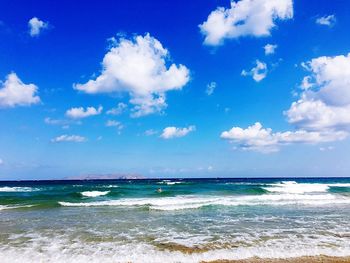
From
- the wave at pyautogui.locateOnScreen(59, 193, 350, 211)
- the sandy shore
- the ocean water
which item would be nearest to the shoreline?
A: the sandy shore

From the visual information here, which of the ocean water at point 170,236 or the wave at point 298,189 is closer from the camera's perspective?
the ocean water at point 170,236

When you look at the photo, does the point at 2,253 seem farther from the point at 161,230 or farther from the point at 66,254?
the point at 161,230

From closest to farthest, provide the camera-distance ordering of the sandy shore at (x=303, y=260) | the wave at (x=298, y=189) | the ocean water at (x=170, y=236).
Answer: the sandy shore at (x=303, y=260) → the ocean water at (x=170, y=236) → the wave at (x=298, y=189)

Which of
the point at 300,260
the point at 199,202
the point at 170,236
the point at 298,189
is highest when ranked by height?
the point at 298,189

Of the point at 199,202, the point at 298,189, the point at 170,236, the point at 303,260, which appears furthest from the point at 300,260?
the point at 298,189

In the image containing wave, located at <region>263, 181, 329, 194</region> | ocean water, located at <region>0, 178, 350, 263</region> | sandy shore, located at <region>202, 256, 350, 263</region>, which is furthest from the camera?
wave, located at <region>263, 181, 329, 194</region>

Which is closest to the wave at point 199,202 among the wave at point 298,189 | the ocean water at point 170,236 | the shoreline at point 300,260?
the ocean water at point 170,236

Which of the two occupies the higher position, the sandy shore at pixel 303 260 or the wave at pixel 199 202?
the wave at pixel 199 202

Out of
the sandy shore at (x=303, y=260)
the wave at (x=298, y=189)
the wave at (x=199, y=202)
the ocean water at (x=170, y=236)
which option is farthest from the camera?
the wave at (x=298, y=189)

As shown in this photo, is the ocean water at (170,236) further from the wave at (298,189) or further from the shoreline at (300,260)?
the wave at (298,189)

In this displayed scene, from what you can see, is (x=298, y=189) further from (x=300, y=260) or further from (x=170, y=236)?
(x=300, y=260)

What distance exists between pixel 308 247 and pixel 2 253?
30.5 feet

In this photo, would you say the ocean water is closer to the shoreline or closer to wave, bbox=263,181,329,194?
the shoreline

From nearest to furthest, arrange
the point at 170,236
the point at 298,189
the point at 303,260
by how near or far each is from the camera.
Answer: the point at 303,260 → the point at 170,236 → the point at 298,189
